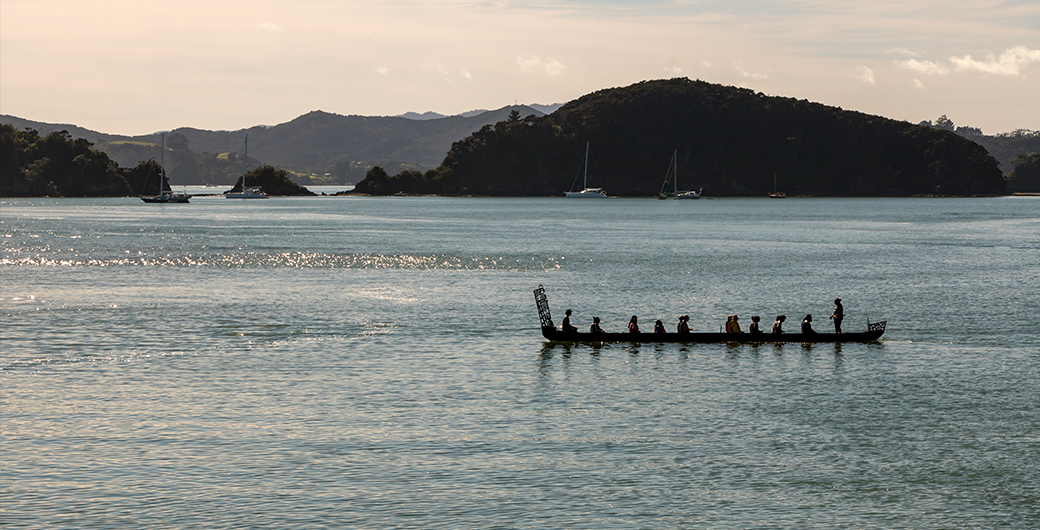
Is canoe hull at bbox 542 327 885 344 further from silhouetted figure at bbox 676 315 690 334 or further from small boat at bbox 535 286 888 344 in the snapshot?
silhouetted figure at bbox 676 315 690 334

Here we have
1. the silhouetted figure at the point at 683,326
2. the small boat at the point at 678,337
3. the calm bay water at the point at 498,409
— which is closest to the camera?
the calm bay water at the point at 498,409

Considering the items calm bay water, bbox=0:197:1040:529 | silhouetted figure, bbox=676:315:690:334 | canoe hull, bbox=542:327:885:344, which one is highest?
silhouetted figure, bbox=676:315:690:334

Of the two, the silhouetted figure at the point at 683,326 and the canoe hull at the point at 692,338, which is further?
the silhouetted figure at the point at 683,326

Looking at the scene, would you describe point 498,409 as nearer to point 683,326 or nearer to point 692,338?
point 683,326

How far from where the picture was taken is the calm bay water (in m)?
29.3

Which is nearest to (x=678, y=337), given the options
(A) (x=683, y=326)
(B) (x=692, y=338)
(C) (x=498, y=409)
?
(A) (x=683, y=326)

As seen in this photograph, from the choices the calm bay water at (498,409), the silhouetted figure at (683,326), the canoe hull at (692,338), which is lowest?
the calm bay water at (498,409)

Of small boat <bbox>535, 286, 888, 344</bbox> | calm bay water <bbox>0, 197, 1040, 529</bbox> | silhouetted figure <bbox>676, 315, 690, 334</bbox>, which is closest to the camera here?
calm bay water <bbox>0, 197, 1040, 529</bbox>

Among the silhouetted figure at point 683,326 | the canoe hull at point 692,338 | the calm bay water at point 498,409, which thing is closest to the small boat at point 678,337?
the canoe hull at point 692,338

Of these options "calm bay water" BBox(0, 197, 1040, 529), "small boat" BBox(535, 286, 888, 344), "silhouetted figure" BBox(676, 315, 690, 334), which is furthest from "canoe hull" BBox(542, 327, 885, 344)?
"calm bay water" BBox(0, 197, 1040, 529)

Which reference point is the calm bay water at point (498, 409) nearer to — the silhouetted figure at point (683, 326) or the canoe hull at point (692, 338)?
the canoe hull at point (692, 338)

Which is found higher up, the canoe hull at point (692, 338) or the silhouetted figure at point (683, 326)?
the silhouetted figure at point (683, 326)

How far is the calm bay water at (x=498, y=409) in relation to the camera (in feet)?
96.1

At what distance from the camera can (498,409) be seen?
135 feet
